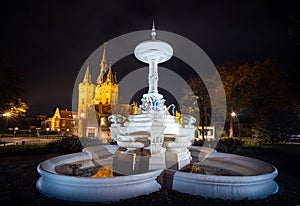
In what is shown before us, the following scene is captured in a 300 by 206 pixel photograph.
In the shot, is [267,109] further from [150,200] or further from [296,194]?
[150,200]

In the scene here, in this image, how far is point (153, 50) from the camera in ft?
32.5

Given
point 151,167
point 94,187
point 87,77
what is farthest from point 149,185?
point 87,77

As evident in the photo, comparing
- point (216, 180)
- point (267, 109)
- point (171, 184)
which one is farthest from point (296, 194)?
point (267, 109)

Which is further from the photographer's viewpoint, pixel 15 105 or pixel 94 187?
pixel 15 105

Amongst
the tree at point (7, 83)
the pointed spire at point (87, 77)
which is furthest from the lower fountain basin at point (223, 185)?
the pointed spire at point (87, 77)

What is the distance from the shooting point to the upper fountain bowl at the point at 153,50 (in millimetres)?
9719

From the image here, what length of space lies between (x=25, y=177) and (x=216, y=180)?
6773 mm

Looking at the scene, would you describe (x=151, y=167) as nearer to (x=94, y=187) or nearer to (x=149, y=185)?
(x=149, y=185)

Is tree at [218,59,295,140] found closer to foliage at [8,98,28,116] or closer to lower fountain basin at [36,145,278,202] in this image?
lower fountain basin at [36,145,278,202]

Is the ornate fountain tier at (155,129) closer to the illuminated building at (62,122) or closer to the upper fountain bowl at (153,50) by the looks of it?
the upper fountain bowl at (153,50)

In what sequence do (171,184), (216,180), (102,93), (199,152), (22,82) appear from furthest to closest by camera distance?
(102,93) → (22,82) → (199,152) → (171,184) → (216,180)

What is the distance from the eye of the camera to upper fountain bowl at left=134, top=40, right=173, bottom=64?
9.72 meters

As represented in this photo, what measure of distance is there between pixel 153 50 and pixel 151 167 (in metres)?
6.05

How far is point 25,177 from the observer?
22.6 feet
